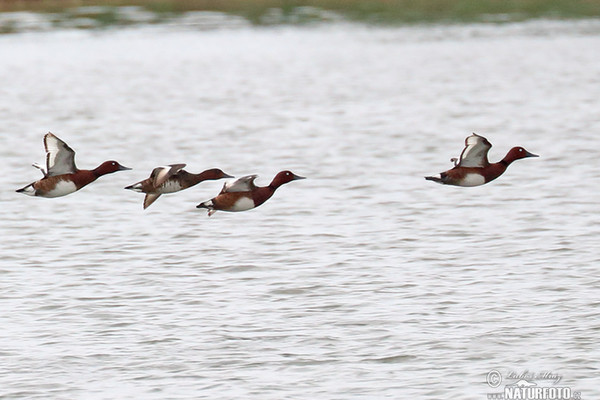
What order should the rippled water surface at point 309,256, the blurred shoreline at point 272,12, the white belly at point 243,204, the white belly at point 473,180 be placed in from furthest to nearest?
the blurred shoreline at point 272,12
the rippled water surface at point 309,256
the white belly at point 473,180
the white belly at point 243,204

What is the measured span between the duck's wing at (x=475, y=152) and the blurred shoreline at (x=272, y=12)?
75.7m

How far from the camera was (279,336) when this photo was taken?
58.7 feet

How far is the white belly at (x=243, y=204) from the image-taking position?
7.69 m

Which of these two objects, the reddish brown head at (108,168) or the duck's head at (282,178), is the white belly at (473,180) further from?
the reddish brown head at (108,168)

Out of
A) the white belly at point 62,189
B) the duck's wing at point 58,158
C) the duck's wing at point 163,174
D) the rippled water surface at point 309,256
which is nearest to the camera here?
the duck's wing at point 163,174

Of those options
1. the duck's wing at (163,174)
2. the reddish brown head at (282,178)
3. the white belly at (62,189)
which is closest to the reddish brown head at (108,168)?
the white belly at (62,189)

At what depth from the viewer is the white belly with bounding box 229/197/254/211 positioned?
7691mm

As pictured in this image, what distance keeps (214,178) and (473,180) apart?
5.40 ft

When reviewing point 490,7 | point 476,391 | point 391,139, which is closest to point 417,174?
point 391,139

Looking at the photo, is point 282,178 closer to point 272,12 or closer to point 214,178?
point 214,178

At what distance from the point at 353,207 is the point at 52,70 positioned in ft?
136

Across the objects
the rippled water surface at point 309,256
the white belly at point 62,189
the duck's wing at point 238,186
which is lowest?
the rippled water surface at point 309,256

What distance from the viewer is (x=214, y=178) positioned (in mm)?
7543

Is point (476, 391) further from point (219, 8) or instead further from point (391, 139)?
point (219, 8)
